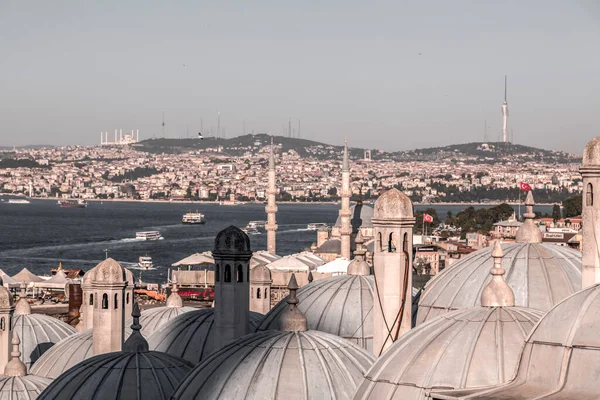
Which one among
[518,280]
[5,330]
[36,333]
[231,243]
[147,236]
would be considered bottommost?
[147,236]

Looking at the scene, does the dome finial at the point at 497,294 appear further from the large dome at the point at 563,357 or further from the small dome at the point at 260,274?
the small dome at the point at 260,274

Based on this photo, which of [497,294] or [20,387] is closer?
[497,294]

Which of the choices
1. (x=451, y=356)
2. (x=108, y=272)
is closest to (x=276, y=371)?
(x=451, y=356)

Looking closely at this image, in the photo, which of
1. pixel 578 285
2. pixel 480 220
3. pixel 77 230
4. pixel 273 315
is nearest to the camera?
pixel 578 285

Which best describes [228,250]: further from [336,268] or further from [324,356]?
[336,268]

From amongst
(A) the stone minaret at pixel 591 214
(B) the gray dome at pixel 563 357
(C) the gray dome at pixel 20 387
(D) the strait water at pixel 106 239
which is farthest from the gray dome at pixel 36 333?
(D) the strait water at pixel 106 239

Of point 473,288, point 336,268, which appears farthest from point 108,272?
point 336,268

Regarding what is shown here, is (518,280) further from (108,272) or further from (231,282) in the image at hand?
(108,272)
